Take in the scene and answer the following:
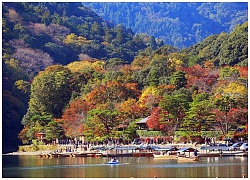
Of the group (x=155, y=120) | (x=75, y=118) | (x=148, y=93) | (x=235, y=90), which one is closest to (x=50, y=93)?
(x=75, y=118)

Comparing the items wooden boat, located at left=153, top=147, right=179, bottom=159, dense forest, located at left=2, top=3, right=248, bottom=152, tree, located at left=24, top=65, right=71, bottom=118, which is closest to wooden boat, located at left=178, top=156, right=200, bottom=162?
wooden boat, located at left=153, top=147, right=179, bottom=159

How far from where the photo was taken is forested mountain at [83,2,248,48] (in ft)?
586

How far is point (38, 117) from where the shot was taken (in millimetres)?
63219

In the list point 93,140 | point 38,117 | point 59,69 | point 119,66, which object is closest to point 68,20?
point 119,66

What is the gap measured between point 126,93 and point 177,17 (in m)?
127

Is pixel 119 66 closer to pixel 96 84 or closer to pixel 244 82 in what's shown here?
pixel 96 84

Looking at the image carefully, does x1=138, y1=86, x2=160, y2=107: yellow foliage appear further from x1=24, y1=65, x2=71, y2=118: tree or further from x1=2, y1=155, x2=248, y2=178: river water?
x1=2, y1=155, x2=248, y2=178: river water

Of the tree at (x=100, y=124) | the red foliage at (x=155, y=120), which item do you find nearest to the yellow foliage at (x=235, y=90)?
the red foliage at (x=155, y=120)

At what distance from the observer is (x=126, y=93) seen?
6347cm

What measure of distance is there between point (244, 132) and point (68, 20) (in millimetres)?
73087

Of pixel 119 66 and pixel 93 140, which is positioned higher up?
pixel 119 66

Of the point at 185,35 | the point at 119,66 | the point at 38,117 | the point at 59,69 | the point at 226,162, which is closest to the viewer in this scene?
the point at 226,162

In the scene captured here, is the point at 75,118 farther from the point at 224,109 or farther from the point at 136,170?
the point at 136,170

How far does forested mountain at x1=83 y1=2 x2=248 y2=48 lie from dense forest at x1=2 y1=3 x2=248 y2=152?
285ft
